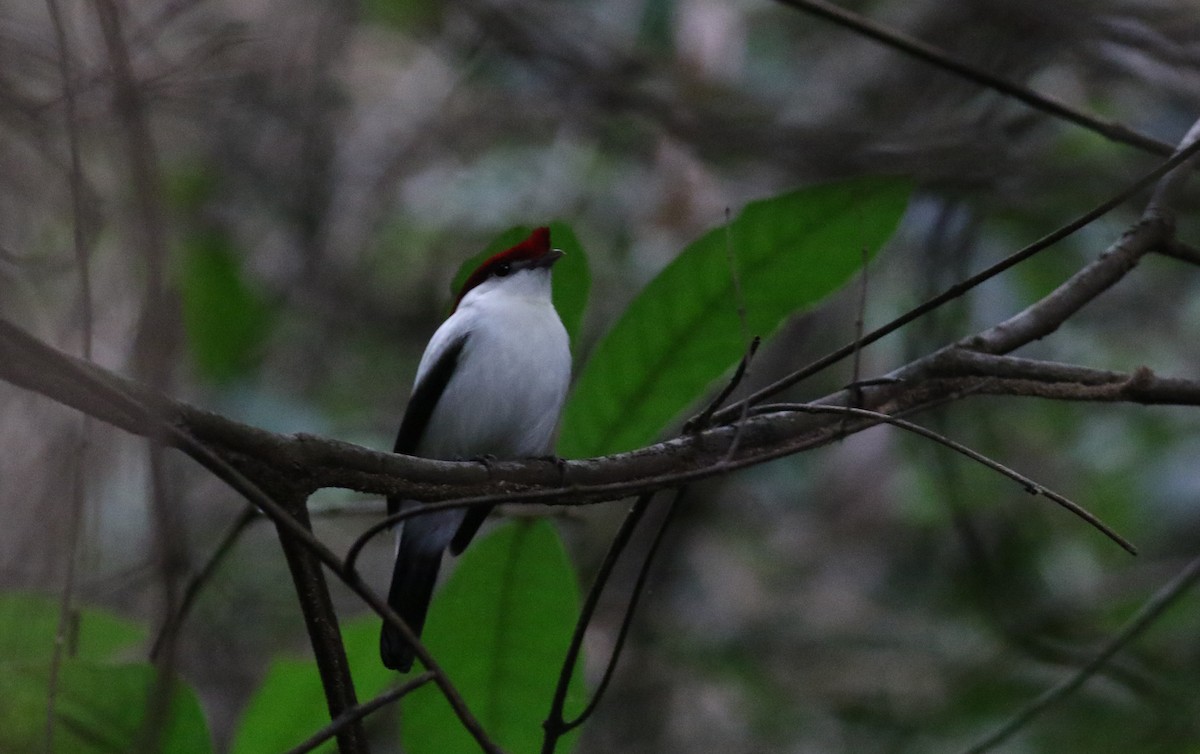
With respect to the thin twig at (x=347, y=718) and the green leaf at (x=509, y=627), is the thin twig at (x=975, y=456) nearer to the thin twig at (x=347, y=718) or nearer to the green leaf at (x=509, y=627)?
the green leaf at (x=509, y=627)

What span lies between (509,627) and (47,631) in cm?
89

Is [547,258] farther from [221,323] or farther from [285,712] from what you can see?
[285,712]

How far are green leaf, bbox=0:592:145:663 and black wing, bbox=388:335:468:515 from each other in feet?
3.11

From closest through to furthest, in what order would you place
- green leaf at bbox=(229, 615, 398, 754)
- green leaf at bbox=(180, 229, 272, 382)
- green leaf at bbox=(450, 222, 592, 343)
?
1. green leaf at bbox=(229, 615, 398, 754)
2. green leaf at bbox=(450, 222, 592, 343)
3. green leaf at bbox=(180, 229, 272, 382)

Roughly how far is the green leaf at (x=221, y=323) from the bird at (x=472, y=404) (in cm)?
69

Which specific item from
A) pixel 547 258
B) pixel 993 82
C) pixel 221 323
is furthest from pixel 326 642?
pixel 221 323

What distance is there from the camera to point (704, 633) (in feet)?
16.4

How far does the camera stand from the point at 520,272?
334cm

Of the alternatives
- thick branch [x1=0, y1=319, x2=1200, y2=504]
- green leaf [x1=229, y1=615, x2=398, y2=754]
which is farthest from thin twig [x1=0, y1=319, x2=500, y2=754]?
green leaf [x1=229, y1=615, x2=398, y2=754]

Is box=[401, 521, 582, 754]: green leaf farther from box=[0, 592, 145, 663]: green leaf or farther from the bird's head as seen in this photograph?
the bird's head

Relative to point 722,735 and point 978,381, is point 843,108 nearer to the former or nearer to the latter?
point 722,735

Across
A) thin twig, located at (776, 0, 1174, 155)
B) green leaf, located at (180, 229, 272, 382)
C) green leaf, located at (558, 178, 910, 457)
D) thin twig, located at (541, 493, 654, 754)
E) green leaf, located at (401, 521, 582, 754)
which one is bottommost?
thin twig, located at (541, 493, 654, 754)

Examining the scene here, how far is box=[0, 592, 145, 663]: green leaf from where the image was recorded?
2225mm

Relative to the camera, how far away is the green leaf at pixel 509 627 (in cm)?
221
